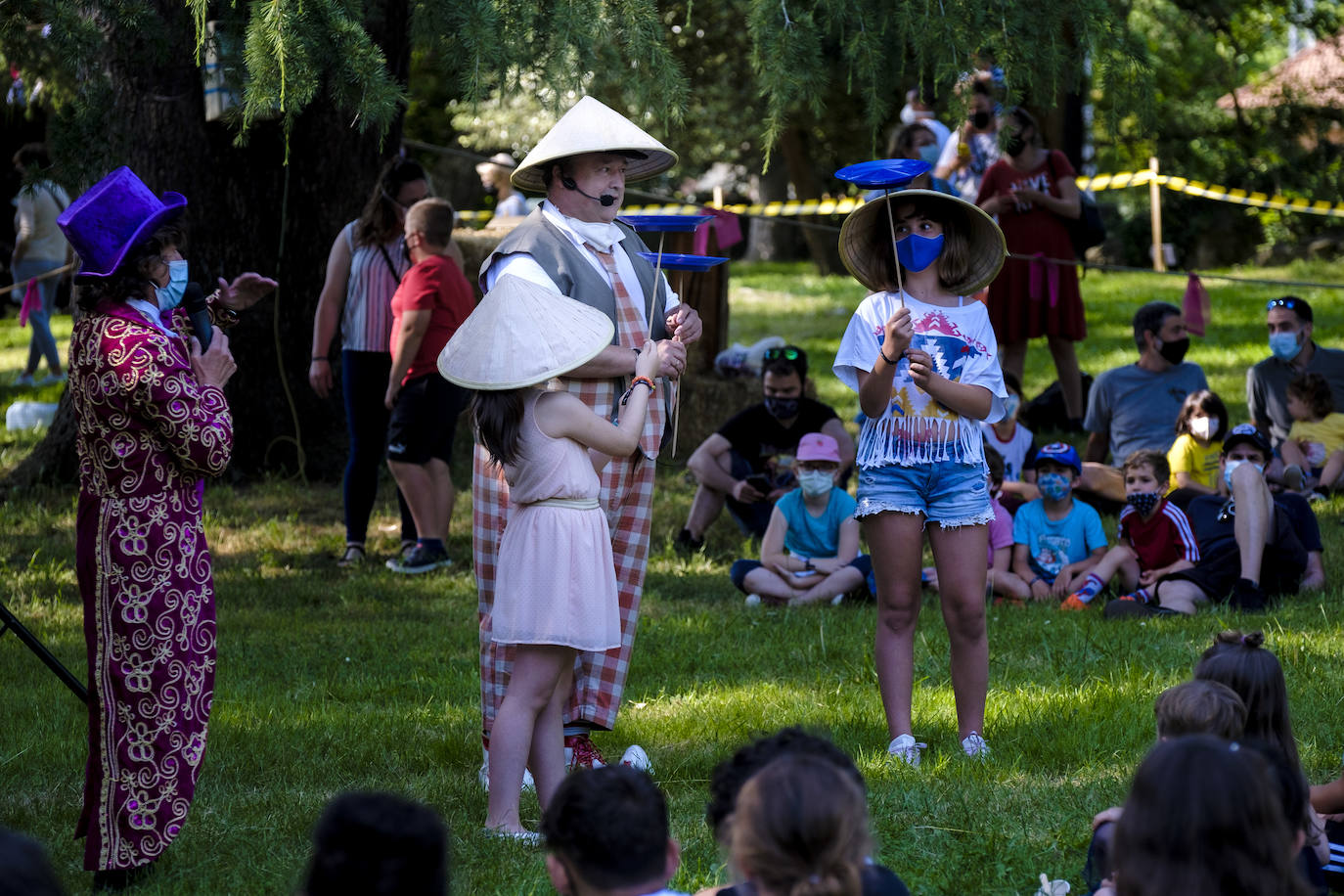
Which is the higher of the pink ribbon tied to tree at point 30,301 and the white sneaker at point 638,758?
the pink ribbon tied to tree at point 30,301

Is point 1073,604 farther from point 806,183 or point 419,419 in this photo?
point 806,183

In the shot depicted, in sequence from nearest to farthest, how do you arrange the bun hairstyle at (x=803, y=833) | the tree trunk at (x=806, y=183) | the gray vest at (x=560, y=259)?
the bun hairstyle at (x=803, y=833) → the gray vest at (x=560, y=259) → the tree trunk at (x=806, y=183)

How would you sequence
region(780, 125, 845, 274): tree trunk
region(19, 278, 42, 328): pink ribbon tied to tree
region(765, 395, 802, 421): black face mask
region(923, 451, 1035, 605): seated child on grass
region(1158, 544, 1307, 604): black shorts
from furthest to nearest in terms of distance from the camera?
region(780, 125, 845, 274): tree trunk < region(19, 278, 42, 328): pink ribbon tied to tree < region(765, 395, 802, 421): black face mask < region(923, 451, 1035, 605): seated child on grass < region(1158, 544, 1307, 604): black shorts

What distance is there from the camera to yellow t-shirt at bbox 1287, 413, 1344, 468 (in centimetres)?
898

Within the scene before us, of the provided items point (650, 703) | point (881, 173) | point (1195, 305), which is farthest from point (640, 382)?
point (1195, 305)

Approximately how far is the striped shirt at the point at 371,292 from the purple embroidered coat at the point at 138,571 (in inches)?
159

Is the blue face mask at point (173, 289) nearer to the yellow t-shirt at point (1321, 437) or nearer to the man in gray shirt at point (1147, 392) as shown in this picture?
the man in gray shirt at point (1147, 392)

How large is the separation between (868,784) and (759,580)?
298 cm

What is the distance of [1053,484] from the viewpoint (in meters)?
7.57

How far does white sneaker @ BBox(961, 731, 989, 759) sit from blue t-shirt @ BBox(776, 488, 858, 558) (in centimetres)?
281

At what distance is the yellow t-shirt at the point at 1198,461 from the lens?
8.29m

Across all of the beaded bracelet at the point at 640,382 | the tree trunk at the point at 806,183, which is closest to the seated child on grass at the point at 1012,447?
the beaded bracelet at the point at 640,382

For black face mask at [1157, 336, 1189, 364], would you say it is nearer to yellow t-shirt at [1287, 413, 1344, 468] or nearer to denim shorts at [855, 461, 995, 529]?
yellow t-shirt at [1287, 413, 1344, 468]

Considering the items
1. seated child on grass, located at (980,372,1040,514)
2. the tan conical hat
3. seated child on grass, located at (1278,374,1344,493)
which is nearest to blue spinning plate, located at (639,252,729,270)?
the tan conical hat
